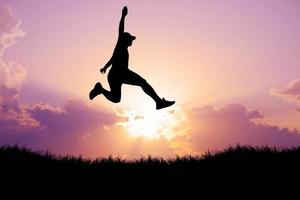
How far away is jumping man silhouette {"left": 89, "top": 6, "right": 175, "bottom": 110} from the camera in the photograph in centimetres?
1010

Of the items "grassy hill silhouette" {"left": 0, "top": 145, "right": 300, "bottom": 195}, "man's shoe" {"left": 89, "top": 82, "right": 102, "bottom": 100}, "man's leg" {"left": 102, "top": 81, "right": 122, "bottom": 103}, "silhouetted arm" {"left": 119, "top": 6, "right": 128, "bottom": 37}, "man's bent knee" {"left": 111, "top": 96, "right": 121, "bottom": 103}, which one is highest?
"silhouetted arm" {"left": 119, "top": 6, "right": 128, "bottom": 37}

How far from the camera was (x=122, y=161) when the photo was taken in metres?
13.1

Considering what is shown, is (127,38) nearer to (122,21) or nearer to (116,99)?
(122,21)

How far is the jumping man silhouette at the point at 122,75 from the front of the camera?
10.1 m

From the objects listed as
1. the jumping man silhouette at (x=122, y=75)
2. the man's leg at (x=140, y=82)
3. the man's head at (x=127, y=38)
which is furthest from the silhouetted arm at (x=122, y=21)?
the man's leg at (x=140, y=82)

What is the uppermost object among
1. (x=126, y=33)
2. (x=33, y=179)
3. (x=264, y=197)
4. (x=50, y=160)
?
(x=126, y=33)

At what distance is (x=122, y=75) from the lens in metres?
10.3

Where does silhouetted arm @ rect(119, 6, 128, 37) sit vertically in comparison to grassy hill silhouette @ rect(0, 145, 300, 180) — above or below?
above

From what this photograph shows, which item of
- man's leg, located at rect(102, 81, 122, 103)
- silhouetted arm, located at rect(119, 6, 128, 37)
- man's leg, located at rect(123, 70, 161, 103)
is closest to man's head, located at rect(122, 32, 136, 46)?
silhouetted arm, located at rect(119, 6, 128, 37)

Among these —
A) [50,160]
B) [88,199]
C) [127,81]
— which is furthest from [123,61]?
[50,160]

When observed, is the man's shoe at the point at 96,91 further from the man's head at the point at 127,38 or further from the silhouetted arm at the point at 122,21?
the silhouetted arm at the point at 122,21

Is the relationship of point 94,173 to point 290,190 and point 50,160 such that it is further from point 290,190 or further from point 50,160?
point 290,190

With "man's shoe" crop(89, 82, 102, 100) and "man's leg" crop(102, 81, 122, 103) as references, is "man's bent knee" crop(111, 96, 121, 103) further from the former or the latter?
"man's shoe" crop(89, 82, 102, 100)

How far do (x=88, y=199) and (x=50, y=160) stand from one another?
295 cm
